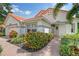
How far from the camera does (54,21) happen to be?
4.32m

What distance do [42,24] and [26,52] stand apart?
1.88 ft

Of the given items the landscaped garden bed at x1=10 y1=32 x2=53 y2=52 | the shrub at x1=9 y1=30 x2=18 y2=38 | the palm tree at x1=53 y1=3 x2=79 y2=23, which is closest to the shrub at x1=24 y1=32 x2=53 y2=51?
the landscaped garden bed at x1=10 y1=32 x2=53 y2=52

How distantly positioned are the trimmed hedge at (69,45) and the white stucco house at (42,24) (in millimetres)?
90

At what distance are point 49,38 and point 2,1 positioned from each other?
1048 mm

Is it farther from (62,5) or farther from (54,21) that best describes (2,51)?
(62,5)

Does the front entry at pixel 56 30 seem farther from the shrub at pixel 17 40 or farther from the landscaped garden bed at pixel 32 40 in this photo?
the shrub at pixel 17 40

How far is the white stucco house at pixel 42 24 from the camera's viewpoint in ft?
14.0

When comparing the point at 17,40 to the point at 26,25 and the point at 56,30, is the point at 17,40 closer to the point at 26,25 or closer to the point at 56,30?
the point at 26,25

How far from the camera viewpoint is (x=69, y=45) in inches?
168

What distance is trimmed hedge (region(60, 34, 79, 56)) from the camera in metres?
4.22

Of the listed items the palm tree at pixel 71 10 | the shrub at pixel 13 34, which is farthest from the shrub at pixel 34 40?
the palm tree at pixel 71 10

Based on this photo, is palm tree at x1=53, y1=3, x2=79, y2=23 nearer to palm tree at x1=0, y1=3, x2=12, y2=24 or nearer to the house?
the house

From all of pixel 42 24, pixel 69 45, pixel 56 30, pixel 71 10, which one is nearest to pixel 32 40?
pixel 42 24

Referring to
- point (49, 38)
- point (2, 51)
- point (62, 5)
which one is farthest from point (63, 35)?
point (2, 51)
